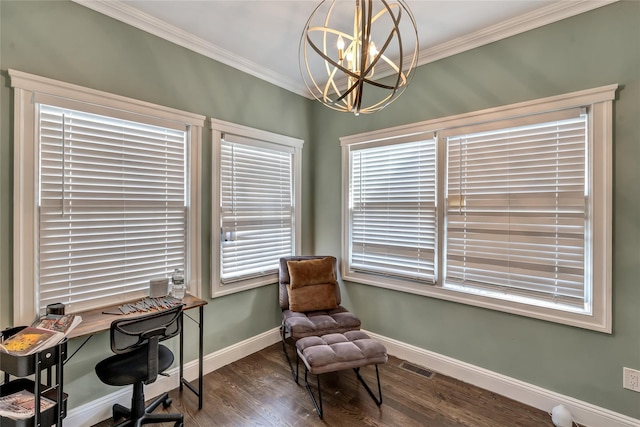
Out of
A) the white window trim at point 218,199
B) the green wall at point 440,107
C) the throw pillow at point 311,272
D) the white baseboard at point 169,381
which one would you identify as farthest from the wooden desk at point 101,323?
the throw pillow at point 311,272

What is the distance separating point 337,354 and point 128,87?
8.10 ft

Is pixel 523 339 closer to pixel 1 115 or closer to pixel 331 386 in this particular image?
pixel 331 386

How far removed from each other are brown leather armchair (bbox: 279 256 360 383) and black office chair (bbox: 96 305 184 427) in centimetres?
99

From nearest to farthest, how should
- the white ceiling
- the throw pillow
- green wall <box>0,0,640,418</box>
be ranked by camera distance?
green wall <box>0,0,640,418</box>, the white ceiling, the throw pillow

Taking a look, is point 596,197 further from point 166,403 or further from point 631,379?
point 166,403

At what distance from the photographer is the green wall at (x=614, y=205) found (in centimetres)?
183

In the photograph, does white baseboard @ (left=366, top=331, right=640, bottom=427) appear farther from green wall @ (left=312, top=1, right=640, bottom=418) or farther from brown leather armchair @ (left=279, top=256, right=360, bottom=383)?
brown leather armchair @ (left=279, top=256, right=360, bottom=383)

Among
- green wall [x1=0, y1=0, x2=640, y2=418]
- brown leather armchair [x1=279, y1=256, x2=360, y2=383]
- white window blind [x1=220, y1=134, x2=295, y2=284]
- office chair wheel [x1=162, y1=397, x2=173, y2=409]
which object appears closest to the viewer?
green wall [x1=0, y1=0, x2=640, y2=418]

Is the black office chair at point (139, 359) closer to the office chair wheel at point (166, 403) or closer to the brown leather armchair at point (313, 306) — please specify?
the office chair wheel at point (166, 403)

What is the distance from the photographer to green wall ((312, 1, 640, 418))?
6.00 ft

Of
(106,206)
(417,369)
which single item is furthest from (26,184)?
(417,369)

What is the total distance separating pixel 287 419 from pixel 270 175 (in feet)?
7.14

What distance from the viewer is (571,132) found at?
2.03 m

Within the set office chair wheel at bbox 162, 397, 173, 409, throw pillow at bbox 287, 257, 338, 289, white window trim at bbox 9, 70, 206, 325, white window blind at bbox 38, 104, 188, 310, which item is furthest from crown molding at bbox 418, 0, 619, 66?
office chair wheel at bbox 162, 397, 173, 409
